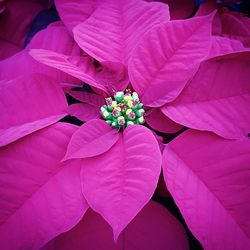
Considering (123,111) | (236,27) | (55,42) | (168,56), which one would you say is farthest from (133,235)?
(236,27)

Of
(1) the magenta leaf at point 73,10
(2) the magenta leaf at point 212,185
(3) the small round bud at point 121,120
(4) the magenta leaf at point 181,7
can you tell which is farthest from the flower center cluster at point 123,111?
(4) the magenta leaf at point 181,7

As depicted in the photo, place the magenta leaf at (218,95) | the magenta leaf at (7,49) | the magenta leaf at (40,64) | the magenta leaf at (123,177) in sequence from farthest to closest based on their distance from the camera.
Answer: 1. the magenta leaf at (7,49)
2. the magenta leaf at (40,64)
3. the magenta leaf at (218,95)
4. the magenta leaf at (123,177)

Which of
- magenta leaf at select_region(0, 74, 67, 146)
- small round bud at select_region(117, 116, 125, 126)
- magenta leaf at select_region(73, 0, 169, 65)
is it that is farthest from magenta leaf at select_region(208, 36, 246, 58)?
magenta leaf at select_region(0, 74, 67, 146)

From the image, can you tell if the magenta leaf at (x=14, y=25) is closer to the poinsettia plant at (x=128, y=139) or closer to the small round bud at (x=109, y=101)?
the poinsettia plant at (x=128, y=139)

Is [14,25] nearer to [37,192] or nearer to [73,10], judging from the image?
[73,10]

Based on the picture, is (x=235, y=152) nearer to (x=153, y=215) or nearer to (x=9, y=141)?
(x=153, y=215)

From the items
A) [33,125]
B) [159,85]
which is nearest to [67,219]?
[33,125]

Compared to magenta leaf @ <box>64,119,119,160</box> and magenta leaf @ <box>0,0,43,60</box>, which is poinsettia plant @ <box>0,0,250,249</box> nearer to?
magenta leaf @ <box>64,119,119,160</box>
